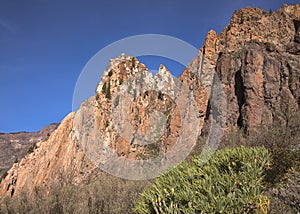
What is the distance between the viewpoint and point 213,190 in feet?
16.7

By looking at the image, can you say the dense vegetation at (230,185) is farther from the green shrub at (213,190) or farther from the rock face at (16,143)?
the rock face at (16,143)

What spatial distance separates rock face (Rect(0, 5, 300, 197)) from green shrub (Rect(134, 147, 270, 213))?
16693 millimetres

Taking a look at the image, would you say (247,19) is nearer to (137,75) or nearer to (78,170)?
(137,75)

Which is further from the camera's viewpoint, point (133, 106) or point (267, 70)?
point (133, 106)

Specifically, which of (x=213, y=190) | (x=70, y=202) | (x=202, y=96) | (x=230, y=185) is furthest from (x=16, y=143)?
(x=230, y=185)

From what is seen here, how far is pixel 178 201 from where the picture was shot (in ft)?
16.5

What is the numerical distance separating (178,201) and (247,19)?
3678cm

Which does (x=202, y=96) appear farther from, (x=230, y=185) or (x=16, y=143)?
(x=16, y=143)

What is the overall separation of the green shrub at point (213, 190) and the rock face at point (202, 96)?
54.8 feet

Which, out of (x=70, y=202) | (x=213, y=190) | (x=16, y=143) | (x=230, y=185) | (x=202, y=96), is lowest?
(x=70, y=202)

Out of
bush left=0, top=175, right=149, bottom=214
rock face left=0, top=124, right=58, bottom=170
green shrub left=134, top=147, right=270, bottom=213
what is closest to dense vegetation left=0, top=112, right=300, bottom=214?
green shrub left=134, top=147, right=270, bottom=213

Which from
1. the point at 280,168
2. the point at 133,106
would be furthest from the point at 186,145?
the point at 280,168

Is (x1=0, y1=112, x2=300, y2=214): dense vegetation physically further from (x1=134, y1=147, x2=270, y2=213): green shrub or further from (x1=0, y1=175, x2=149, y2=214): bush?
(x1=0, y1=175, x2=149, y2=214): bush

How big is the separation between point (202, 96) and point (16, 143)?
165 metres
